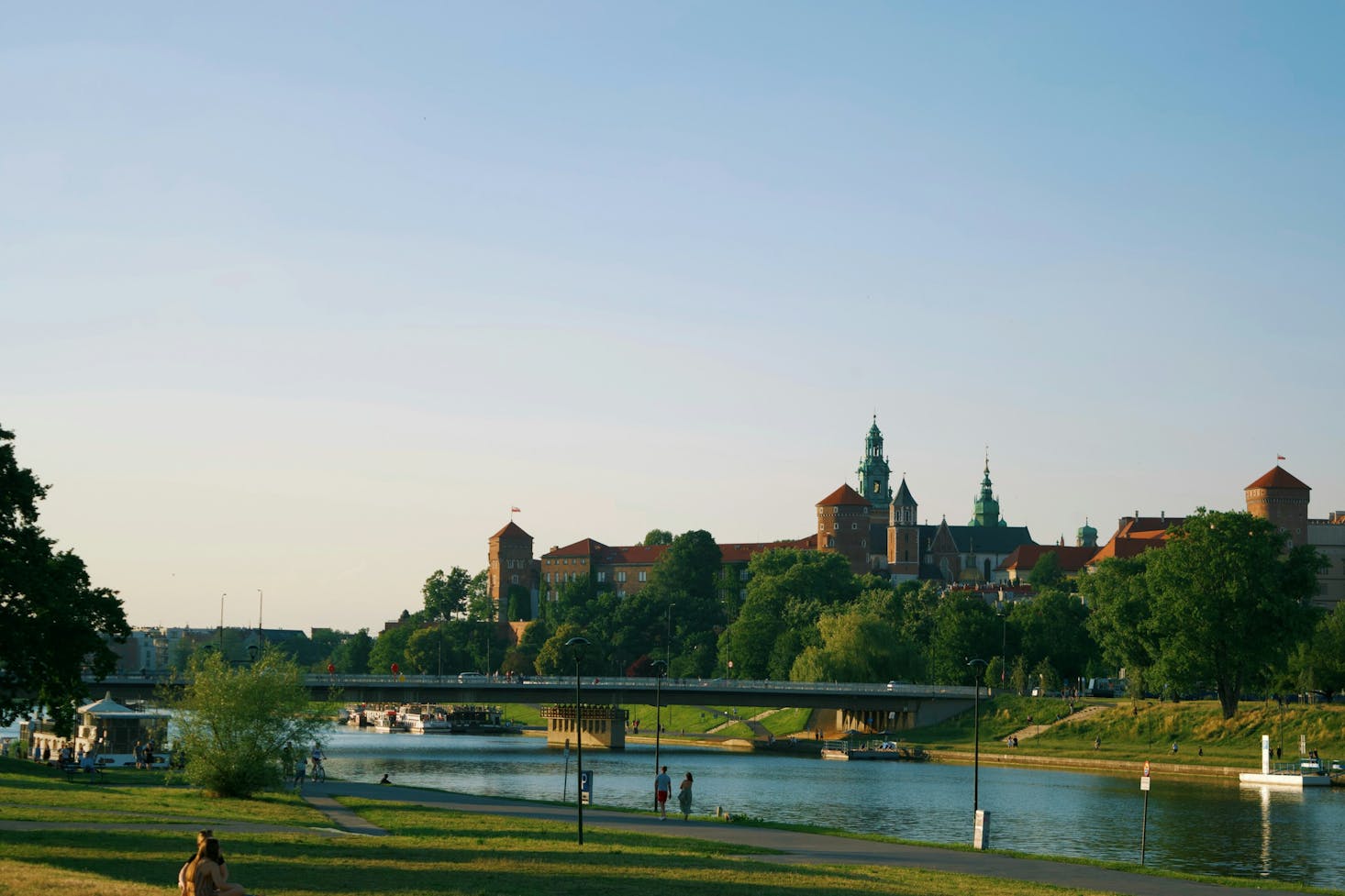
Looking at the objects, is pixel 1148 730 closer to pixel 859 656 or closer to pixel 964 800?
pixel 859 656

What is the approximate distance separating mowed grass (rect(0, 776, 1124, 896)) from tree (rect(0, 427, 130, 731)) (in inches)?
182

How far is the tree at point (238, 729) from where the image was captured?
53.8 metres

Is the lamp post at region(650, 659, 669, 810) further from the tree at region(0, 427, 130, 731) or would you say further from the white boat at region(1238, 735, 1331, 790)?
the white boat at region(1238, 735, 1331, 790)

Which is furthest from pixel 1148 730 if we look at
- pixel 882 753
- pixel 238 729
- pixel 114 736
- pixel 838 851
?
pixel 838 851

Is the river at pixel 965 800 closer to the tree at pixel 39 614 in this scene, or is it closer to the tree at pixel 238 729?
the tree at pixel 238 729

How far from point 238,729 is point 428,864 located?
74.4 ft

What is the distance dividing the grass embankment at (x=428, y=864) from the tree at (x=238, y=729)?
8.30 meters

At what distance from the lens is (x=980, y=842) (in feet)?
146

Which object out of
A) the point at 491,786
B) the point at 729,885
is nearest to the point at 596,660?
the point at 491,786

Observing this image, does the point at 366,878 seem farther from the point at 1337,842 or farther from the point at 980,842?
the point at 1337,842

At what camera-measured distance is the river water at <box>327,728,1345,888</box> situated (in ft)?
188

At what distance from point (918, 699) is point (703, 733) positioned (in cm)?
2664

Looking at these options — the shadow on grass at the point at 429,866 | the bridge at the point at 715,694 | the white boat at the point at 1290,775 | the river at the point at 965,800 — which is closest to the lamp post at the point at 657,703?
the bridge at the point at 715,694

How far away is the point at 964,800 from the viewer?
7888cm
